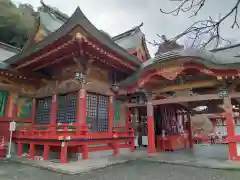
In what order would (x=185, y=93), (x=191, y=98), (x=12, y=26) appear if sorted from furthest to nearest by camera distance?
1. (x=12, y=26)
2. (x=185, y=93)
3. (x=191, y=98)

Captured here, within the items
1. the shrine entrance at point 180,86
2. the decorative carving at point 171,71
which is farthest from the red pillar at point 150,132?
the decorative carving at point 171,71

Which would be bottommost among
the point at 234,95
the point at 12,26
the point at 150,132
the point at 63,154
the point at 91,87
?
the point at 63,154

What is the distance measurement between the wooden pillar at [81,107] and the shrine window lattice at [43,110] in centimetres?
241

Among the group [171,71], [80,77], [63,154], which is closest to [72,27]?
[80,77]

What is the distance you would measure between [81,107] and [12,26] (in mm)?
21161

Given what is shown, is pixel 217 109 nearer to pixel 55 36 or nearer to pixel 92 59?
pixel 92 59

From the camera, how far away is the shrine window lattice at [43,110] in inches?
394

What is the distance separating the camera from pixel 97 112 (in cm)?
934

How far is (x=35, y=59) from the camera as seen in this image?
345 inches

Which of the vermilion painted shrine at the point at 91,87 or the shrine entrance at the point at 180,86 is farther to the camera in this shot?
the shrine entrance at the point at 180,86

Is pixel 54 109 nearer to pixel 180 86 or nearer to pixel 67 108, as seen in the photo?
pixel 67 108

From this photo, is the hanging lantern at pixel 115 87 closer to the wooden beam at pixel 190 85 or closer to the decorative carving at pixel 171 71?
the wooden beam at pixel 190 85

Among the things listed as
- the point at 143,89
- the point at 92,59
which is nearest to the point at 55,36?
the point at 92,59

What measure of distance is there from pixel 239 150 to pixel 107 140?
5.20m
